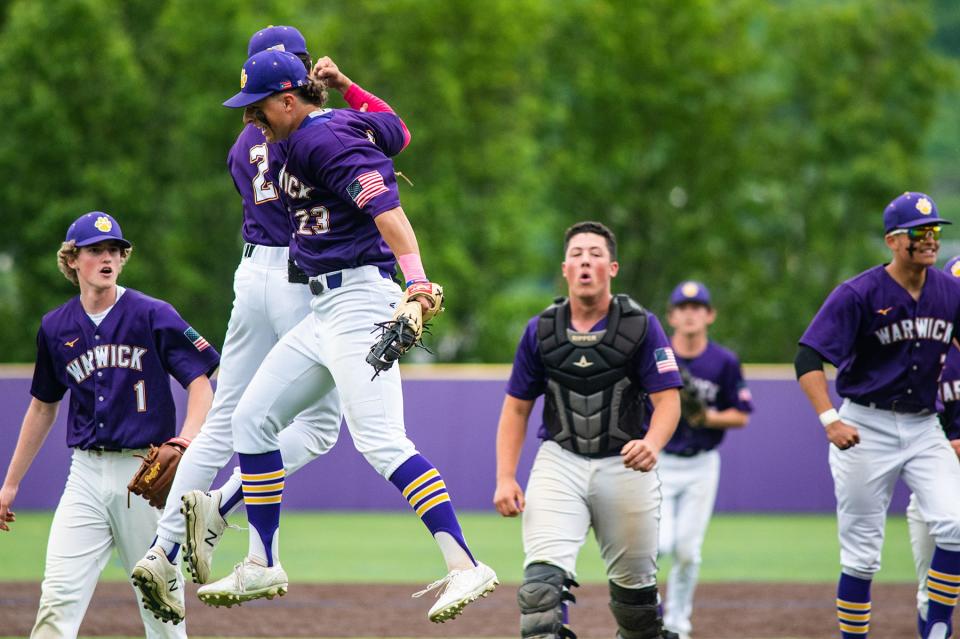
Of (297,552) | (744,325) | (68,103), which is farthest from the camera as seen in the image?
(744,325)

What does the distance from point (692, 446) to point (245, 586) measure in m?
5.13

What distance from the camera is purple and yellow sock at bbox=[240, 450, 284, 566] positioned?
21.0 feet

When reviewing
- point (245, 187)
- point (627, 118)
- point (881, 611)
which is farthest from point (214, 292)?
point (245, 187)

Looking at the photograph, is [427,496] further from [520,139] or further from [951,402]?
[520,139]

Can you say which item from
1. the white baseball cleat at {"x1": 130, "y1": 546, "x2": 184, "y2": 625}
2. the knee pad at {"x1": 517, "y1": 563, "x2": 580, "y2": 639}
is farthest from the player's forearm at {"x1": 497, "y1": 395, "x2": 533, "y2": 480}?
the white baseball cleat at {"x1": 130, "y1": 546, "x2": 184, "y2": 625}

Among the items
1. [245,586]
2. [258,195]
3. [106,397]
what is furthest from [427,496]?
[106,397]

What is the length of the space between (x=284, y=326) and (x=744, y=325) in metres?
28.6

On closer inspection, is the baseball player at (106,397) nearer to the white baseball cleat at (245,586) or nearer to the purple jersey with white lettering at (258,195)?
the purple jersey with white lettering at (258,195)

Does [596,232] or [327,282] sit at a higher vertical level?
[596,232]

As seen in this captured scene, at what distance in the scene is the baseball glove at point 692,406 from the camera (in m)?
10.5

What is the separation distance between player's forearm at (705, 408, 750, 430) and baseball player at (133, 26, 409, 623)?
175 inches

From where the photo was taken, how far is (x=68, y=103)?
26031mm

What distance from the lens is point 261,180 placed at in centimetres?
682

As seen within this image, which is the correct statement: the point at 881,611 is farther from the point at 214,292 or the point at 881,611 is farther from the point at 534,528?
the point at 214,292
